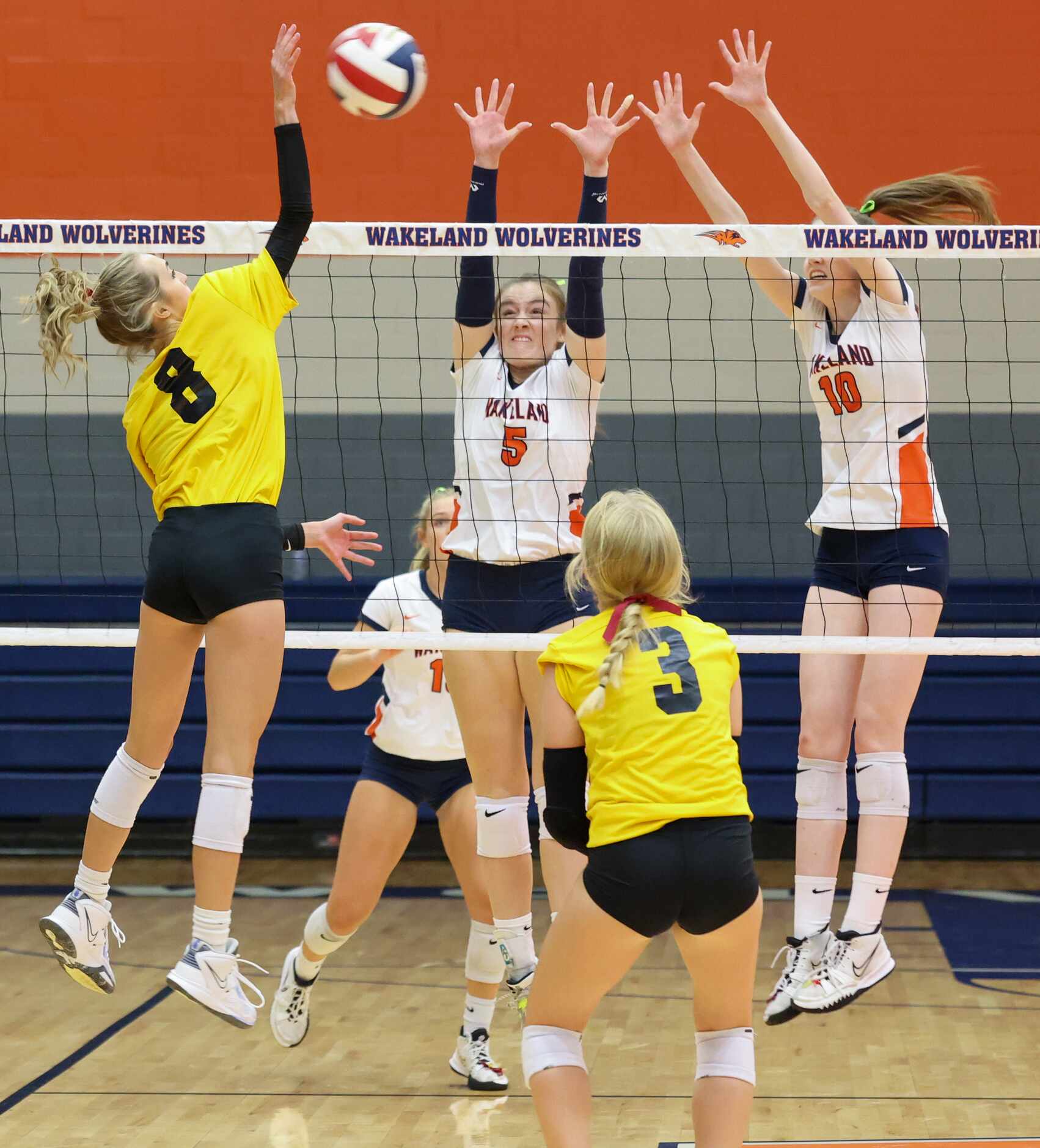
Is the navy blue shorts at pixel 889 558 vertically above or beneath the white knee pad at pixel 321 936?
above

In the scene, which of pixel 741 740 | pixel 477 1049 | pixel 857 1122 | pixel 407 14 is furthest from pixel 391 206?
pixel 857 1122

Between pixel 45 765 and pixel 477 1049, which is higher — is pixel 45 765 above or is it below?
above

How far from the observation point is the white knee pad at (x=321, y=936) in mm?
5012

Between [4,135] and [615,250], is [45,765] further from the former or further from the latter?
[615,250]

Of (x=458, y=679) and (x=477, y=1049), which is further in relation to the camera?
(x=477, y=1049)

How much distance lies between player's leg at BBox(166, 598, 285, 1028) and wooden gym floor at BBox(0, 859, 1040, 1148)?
91cm

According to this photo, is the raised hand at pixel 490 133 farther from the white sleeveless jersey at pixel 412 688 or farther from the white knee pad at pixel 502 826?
the white knee pad at pixel 502 826

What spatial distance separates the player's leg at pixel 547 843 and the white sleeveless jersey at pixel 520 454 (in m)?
0.31

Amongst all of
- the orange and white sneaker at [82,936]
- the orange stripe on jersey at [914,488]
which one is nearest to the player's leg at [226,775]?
the orange and white sneaker at [82,936]

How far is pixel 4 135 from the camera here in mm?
8039

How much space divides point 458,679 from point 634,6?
16.8 ft

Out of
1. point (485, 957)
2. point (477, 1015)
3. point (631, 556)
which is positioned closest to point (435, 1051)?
point (477, 1015)

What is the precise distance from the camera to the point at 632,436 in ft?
26.2

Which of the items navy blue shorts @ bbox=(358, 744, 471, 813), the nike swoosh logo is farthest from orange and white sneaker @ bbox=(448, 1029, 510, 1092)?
the nike swoosh logo
